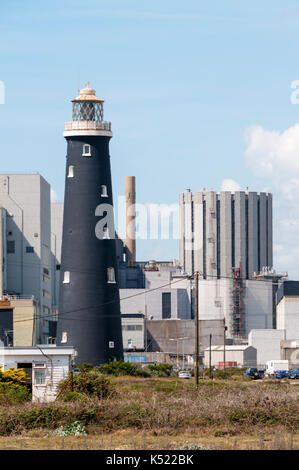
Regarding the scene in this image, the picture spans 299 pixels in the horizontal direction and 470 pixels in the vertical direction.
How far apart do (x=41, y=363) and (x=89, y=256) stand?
764 inches

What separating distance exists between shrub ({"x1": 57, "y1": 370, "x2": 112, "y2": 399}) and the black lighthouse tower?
24198 mm

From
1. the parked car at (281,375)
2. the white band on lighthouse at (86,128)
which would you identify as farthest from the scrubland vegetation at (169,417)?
the parked car at (281,375)

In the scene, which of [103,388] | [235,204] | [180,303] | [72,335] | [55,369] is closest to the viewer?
[103,388]

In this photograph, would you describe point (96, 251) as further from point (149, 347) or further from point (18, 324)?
point (149, 347)

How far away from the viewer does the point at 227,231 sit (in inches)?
7239

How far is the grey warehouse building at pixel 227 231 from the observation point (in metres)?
183

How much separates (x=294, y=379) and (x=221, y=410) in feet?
151

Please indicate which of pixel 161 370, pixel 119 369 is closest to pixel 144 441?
pixel 119 369

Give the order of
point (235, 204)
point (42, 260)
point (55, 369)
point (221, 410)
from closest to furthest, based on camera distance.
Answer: point (221, 410)
point (55, 369)
point (42, 260)
point (235, 204)

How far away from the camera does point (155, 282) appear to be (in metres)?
163

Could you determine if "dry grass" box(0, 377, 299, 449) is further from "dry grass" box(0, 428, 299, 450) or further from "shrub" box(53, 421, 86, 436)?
"shrub" box(53, 421, 86, 436)

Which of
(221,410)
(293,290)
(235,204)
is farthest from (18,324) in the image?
(235,204)

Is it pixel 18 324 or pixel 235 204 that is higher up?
pixel 235 204

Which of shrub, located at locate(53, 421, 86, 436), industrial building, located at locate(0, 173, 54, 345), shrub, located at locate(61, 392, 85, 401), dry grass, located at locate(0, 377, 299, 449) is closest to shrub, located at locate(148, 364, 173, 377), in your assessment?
industrial building, located at locate(0, 173, 54, 345)
